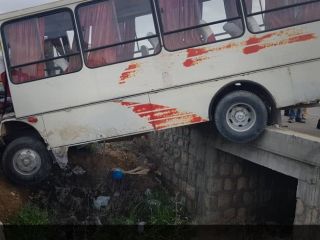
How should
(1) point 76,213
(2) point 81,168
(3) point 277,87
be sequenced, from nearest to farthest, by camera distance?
1. (3) point 277,87
2. (1) point 76,213
3. (2) point 81,168

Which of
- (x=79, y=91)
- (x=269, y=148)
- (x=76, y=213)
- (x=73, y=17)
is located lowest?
(x=76, y=213)

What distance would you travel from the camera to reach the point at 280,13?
22.7ft

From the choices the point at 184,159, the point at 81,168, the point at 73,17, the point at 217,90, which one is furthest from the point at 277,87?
the point at 81,168

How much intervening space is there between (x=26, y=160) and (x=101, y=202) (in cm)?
244

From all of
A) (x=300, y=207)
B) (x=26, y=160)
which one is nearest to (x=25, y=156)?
(x=26, y=160)

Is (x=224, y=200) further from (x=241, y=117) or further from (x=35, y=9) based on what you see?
(x=35, y=9)

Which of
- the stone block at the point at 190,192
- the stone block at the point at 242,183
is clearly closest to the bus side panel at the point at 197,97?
the stone block at the point at 242,183

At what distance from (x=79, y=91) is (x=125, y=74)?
81cm

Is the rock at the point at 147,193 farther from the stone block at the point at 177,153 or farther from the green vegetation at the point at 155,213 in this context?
the stone block at the point at 177,153

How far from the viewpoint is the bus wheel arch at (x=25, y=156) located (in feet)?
24.4

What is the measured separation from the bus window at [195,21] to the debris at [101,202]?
→ 3961 millimetres

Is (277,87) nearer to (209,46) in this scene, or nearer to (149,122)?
(209,46)

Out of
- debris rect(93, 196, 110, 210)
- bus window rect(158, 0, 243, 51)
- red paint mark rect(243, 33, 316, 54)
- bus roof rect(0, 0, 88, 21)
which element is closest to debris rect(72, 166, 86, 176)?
debris rect(93, 196, 110, 210)

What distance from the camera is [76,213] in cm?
885
